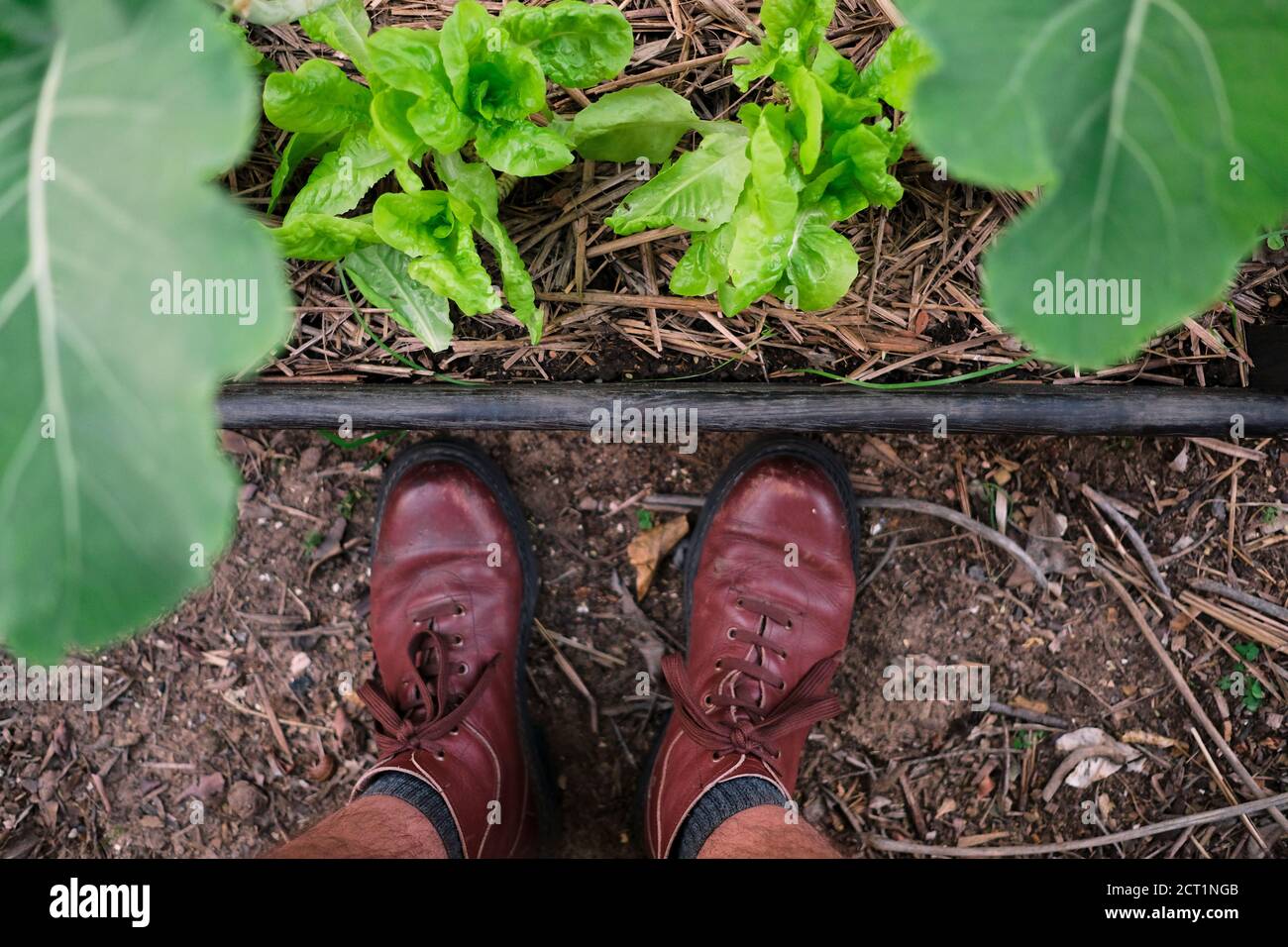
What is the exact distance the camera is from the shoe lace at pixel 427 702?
1521 mm

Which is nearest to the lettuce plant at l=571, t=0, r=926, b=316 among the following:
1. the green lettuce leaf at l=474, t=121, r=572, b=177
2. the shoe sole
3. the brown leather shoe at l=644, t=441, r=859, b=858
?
the green lettuce leaf at l=474, t=121, r=572, b=177

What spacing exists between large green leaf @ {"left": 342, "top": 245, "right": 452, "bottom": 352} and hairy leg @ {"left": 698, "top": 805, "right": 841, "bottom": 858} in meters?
1.00

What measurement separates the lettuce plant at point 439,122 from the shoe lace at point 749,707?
2.53 ft

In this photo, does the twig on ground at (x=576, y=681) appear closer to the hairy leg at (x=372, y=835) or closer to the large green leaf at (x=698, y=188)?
the hairy leg at (x=372, y=835)

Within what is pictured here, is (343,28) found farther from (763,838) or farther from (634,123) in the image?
(763,838)

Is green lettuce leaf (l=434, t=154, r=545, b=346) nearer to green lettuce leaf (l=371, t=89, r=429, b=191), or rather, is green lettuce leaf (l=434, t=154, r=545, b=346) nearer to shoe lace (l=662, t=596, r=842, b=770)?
green lettuce leaf (l=371, t=89, r=429, b=191)

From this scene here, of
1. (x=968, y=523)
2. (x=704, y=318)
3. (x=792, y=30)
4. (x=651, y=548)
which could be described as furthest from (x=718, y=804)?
(x=792, y=30)

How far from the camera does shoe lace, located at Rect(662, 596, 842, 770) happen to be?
1.51 meters

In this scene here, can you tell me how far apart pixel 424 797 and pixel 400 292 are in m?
0.94

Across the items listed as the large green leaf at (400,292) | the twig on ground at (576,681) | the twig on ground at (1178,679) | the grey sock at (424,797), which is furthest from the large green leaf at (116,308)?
the twig on ground at (1178,679)

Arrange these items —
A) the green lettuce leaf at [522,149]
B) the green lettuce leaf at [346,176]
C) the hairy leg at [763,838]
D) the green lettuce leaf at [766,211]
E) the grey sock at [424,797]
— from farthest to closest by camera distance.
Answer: the grey sock at [424,797] < the hairy leg at [763,838] < the green lettuce leaf at [346,176] < the green lettuce leaf at [522,149] < the green lettuce leaf at [766,211]

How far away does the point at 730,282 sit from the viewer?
1.22 metres

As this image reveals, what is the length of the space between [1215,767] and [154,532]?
194 cm
